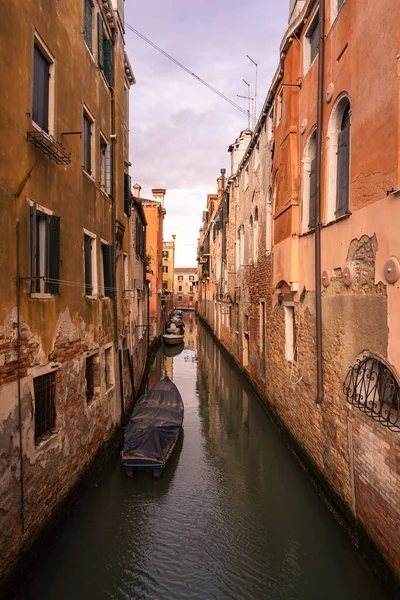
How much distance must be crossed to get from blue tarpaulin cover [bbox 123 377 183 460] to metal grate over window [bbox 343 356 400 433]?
4.04 meters

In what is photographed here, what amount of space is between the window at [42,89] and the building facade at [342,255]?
14.0 feet

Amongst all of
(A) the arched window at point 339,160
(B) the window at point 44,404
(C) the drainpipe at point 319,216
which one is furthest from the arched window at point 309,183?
(B) the window at point 44,404

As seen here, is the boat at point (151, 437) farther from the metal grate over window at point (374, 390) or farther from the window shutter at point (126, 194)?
the window shutter at point (126, 194)

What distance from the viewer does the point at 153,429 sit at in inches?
342

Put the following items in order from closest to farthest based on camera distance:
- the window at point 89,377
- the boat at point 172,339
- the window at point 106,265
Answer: the window at point 89,377
the window at point 106,265
the boat at point 172,339

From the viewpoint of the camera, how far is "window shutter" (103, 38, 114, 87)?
9.59m

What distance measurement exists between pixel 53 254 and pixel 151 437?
435 cm

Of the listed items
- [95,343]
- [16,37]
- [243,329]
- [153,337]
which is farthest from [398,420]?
[153,337]

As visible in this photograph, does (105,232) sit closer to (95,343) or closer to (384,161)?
(95,343)

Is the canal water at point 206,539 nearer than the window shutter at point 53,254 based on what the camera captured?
Yes

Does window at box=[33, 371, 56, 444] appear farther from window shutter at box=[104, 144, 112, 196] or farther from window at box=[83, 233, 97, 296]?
window shutter at box=[104, 144, 112, 196]

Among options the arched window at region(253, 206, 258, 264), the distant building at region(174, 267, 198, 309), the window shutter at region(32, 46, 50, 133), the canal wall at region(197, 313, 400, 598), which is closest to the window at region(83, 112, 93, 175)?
the window shutter at region(32, 46, 50, 133)

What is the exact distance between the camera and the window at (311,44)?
8.02m

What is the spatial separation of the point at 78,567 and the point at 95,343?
3.80 metres
